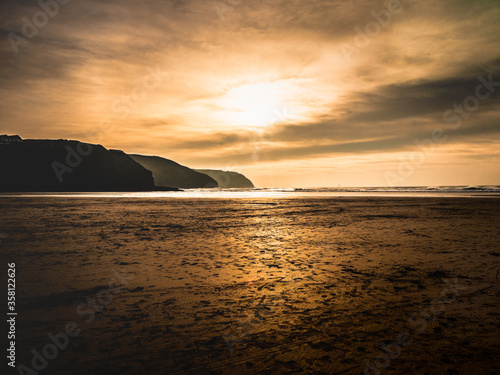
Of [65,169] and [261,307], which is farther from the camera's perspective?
[65,169]

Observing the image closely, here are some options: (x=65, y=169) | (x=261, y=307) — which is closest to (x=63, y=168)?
(x=65, y=169)

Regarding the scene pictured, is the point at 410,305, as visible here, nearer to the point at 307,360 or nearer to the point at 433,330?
the point at 433,330

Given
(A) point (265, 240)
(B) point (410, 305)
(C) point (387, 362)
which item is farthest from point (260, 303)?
(A) point (265, 240)

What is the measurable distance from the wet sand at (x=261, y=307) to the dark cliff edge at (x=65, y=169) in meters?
108

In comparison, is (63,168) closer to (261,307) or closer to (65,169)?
(65,169)

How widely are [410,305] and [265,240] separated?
20.7ft

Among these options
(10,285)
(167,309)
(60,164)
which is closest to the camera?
(167,309)

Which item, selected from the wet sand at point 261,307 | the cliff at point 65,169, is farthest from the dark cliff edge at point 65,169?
the wet sand at point 261,307

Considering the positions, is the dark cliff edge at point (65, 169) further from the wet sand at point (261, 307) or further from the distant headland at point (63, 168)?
the wet sand at point (261, 307)

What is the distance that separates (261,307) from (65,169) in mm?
136930

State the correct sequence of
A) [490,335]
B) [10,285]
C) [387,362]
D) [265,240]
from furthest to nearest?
[265,240] → [10,285] → [490,335] → [387,362]

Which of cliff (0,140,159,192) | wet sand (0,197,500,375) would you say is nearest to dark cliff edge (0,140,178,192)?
cliff (0,140,159,192)

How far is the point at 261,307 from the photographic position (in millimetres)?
4551

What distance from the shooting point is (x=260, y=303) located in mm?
4711
